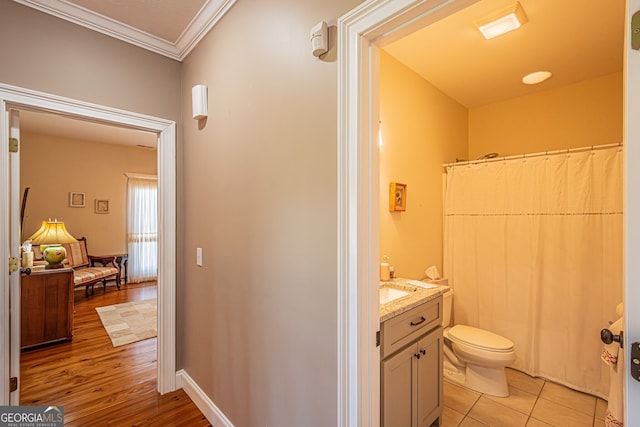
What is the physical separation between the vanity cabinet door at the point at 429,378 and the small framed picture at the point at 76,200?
20.2 ft

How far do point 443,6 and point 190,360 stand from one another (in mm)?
2595

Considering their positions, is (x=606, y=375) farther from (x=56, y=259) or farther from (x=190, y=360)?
(x=56, y=259)

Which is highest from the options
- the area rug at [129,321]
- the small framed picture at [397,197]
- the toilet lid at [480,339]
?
the small framed picture at [397,197]

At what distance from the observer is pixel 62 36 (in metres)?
1.80

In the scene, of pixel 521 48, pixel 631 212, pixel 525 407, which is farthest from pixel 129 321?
pixel 521 48

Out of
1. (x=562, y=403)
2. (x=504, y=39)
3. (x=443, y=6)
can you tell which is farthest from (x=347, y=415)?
(x=504, y=39)

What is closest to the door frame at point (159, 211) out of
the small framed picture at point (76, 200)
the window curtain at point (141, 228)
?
the window curtain at point (141, 228)

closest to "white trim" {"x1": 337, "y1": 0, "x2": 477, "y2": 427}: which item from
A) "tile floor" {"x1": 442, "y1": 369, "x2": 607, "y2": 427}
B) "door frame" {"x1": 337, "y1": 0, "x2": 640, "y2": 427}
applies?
"door frame" {"x1": 337, "y1": 0, "x2": 640, "y2": 427}

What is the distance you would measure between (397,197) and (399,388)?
139 cm

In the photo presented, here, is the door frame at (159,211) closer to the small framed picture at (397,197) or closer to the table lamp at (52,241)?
→ the small framed picture at (397,197)

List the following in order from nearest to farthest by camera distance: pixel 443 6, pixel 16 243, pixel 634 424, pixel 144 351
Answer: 1. pixel 634 424
2. pixel 443 6
3. pixel 16 243
4. pixel 144 351

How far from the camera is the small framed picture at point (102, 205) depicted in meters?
5.45

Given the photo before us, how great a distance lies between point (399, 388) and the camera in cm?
143

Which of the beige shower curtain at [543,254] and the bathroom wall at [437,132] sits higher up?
the bathroom wall at [437,132]
